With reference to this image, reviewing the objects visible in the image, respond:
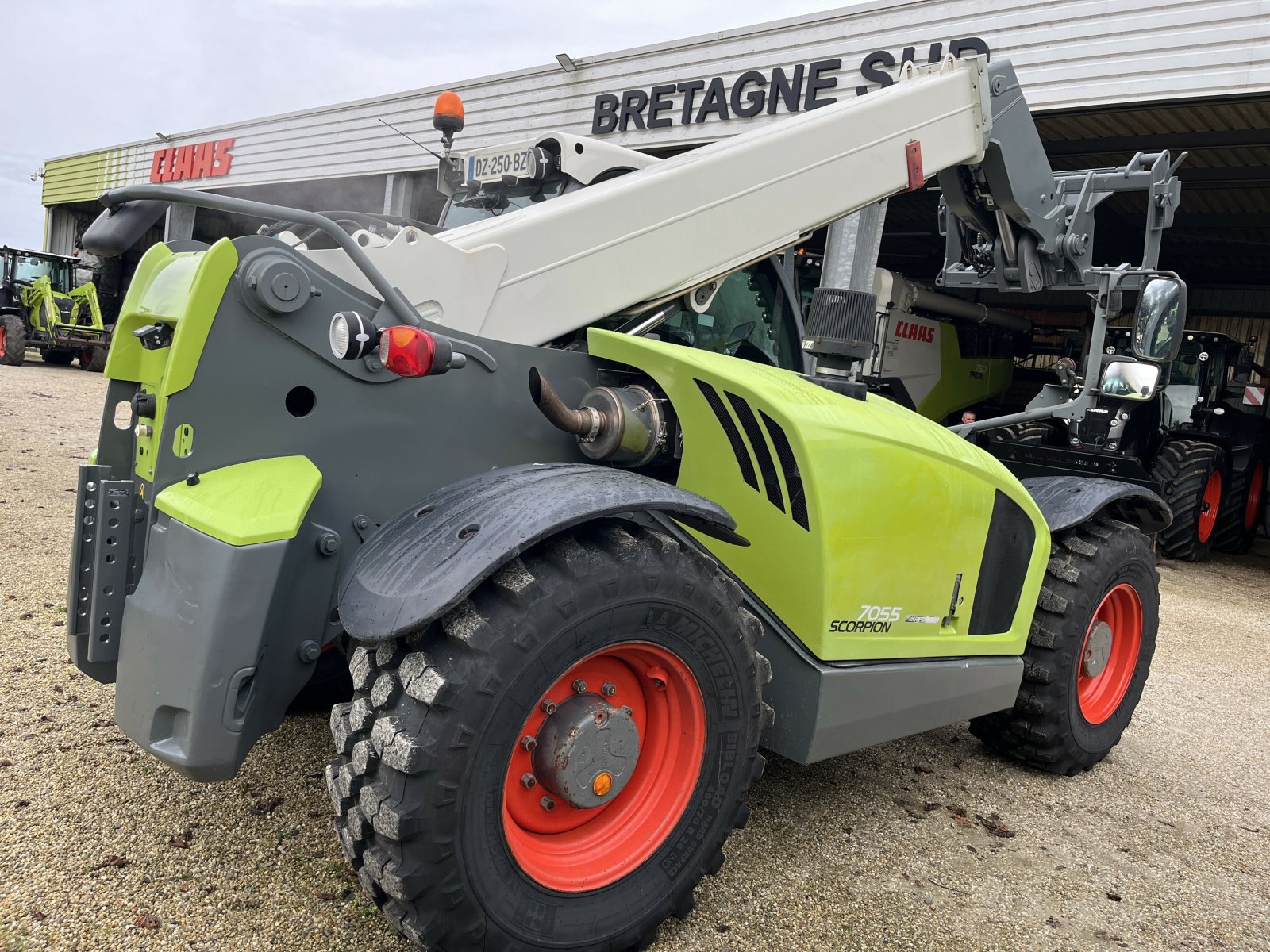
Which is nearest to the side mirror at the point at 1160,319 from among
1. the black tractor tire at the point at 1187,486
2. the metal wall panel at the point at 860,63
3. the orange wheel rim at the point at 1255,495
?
the metal wall panel at the point at 860,63

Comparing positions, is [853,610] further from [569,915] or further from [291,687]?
[291,687]

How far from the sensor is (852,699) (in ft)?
9.04

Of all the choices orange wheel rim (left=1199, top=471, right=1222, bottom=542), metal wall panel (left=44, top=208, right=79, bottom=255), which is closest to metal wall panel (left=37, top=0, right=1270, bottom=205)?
orange wheel rim (left=1199, top=471, right=1222, bottom=542)

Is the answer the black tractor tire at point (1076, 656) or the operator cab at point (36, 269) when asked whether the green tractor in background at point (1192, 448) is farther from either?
the operator cab at point (36, 269)

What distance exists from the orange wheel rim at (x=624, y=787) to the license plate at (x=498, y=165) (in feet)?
6.27

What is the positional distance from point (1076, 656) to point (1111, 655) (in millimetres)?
633

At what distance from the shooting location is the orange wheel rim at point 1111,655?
3990mm

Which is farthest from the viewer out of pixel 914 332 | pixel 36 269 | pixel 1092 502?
pixel 36 269

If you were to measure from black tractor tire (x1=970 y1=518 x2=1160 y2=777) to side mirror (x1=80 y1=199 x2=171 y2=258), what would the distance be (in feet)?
11.0

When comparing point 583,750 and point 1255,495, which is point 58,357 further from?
point 583,750

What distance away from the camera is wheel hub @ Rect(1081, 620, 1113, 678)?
12.9 ft


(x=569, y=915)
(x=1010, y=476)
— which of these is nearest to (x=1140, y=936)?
(x=1010, y=476)

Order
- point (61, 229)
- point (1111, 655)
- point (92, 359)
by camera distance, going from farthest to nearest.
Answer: point (61, 229) → point (92, 359) → point (1111, 655)

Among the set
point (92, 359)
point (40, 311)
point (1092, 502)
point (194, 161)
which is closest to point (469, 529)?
point (1092, 502)
